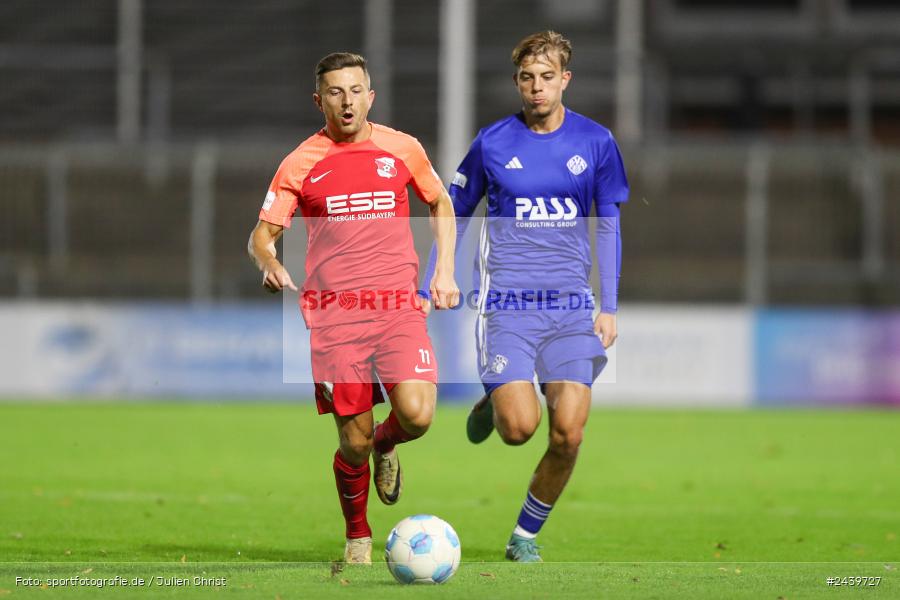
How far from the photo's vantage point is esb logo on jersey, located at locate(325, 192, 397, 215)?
23.1ft

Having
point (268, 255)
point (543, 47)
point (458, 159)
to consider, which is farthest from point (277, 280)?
point (458, 159)

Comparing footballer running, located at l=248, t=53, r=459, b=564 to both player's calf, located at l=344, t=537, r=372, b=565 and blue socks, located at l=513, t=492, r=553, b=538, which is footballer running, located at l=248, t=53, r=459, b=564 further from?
blue socks, located at l=513, t=492, r=553, b=538

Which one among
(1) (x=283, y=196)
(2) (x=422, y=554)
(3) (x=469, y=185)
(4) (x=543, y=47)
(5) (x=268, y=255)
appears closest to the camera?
(2) (x=422, y=554)

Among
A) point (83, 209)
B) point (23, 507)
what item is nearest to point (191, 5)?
point (83, 209)

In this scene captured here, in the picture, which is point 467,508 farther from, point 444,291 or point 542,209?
point 444,291

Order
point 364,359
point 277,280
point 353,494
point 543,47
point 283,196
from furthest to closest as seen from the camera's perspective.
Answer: point 543,47 → point 353,494 → point 364,359 → point 283,196 → point 277,280

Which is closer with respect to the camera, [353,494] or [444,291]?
[444,291]

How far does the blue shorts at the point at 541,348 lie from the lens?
7508 millimetres

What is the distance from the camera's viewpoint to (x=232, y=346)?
61.2 ft

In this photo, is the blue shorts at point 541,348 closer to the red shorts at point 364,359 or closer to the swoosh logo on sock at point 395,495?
the red shorts at point 364,359

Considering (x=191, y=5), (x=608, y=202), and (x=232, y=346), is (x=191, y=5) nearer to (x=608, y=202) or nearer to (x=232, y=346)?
(x=232, y=346)

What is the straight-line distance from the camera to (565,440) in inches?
291

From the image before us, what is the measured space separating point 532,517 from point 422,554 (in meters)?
1.48

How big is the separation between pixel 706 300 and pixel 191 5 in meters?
11.1
